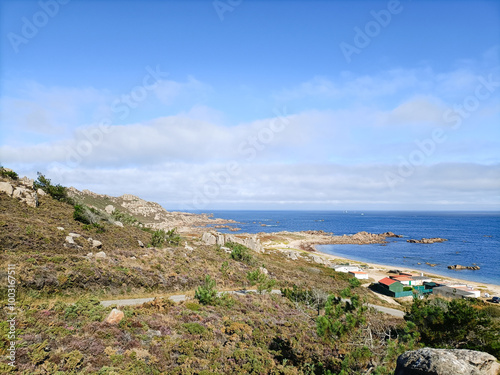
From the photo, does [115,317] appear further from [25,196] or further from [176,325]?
[25,196]

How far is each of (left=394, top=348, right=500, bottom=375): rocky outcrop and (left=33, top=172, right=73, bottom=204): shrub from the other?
4040 cm

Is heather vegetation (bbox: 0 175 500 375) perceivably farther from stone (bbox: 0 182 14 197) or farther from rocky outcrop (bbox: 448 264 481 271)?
rocky outcrop (bbox: 448 264 481 271)

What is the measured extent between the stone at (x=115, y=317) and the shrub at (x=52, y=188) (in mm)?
28821

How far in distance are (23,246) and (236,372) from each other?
713 inches

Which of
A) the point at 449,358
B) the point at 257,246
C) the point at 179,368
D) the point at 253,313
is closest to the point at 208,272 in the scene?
the point at 253,313

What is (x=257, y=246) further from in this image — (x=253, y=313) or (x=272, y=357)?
(x=272, y=357)

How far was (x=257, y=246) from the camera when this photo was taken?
6097cm

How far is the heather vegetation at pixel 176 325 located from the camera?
9.39m

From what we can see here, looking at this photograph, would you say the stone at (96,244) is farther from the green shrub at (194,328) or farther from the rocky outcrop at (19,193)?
the green shrub at (194,328)

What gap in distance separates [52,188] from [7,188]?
21.3 ft

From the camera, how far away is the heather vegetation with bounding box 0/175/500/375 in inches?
370

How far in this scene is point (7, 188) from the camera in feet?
89.1

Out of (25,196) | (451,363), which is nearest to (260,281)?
(451,363)

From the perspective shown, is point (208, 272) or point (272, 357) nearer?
point (272, 357)
